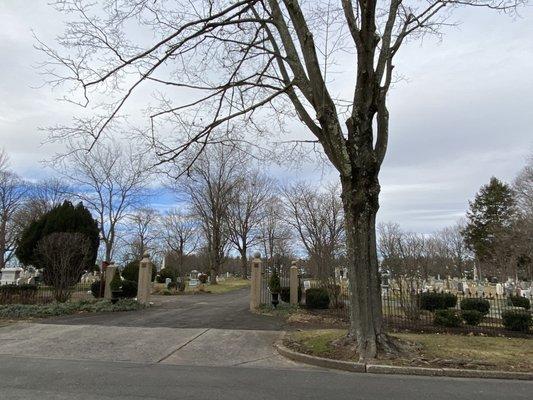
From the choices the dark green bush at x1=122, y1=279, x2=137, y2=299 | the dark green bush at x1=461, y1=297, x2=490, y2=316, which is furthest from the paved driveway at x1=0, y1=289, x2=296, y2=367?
the dark green bush at x1=461, y1=297, x2=490, y2=316

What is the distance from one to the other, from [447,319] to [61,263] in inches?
591

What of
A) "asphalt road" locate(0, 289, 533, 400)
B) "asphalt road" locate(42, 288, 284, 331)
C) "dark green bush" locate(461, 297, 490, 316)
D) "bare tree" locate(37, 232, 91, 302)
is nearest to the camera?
"asphalt road" locate(0, 289, 533, 400)

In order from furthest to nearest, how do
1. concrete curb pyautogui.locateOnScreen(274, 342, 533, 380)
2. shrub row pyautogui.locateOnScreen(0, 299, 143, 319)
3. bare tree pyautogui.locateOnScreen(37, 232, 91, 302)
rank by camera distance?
bare tree pyautogui.locateOnScreen(37, 232, 91, 302)
shrub row pyautogui.locateOnScreen(0, 299, 143, 319)
concrete curb pyautogui.locateOnScreen(274, 342, 533, 380)

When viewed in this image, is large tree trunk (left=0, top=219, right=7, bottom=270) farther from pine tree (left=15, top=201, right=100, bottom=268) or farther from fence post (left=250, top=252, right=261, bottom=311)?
fence post (left=250, top=252, right=261, bottom=311)

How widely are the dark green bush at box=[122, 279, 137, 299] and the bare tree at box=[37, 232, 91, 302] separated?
83.0 inches

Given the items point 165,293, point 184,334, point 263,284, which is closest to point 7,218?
point 165,293

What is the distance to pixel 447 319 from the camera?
14.3 meters

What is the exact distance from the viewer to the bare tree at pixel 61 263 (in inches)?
776

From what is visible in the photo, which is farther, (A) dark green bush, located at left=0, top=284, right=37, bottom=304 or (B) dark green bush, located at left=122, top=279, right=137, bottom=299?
(B) dark green bush, located at left=122, top=279, right=137, bottom=299

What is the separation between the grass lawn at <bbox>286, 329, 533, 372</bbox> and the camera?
894 cm

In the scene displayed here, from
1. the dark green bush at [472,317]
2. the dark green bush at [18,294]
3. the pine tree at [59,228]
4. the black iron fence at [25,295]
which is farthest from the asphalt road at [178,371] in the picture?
the pine tree at [59,228]

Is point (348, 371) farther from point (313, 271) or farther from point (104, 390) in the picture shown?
point (313, 271)

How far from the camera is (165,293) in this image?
31.1 metres

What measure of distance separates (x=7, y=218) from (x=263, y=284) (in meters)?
50.7
